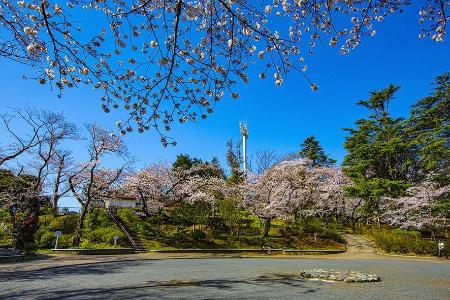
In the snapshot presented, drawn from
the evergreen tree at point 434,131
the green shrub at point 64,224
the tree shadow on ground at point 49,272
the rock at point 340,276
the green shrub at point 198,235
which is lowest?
the tree shadow on ground at point 49,272

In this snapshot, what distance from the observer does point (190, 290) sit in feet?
31.3

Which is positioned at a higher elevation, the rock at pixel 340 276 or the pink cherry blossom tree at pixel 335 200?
the pink cherry blossom tree at pixel 335 200

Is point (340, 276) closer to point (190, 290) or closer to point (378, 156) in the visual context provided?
point (190, 290)

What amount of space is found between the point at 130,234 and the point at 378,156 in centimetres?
2284

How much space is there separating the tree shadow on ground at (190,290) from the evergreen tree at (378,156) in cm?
2225

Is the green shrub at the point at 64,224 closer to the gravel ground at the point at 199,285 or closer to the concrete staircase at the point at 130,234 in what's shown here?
the concrete staircase at the point at 130,234

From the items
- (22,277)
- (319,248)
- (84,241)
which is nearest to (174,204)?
(84,241)

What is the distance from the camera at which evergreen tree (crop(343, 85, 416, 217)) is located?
31.2 metres

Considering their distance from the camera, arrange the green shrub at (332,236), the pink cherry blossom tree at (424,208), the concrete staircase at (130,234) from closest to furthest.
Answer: the concrete staircase at (130,234) → the pink cherry blossom tree at (424,208) → the green shrub at (332,236)

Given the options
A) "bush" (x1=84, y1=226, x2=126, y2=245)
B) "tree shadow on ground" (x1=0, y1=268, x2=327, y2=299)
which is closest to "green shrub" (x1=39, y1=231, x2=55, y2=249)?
"bush" (x1=84, y1=226, x2=126, y2=245)

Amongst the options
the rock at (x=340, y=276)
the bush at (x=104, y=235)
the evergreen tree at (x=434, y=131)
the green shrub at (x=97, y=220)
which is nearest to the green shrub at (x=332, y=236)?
the evergreen tree at (x=434, y=131)

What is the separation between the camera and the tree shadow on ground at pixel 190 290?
8.77 meters

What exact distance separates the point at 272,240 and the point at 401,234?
971cm

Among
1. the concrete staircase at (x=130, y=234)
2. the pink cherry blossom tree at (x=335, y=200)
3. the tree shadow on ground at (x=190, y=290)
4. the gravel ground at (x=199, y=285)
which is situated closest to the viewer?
the tree shadow on ground at (x=190, y=290)
